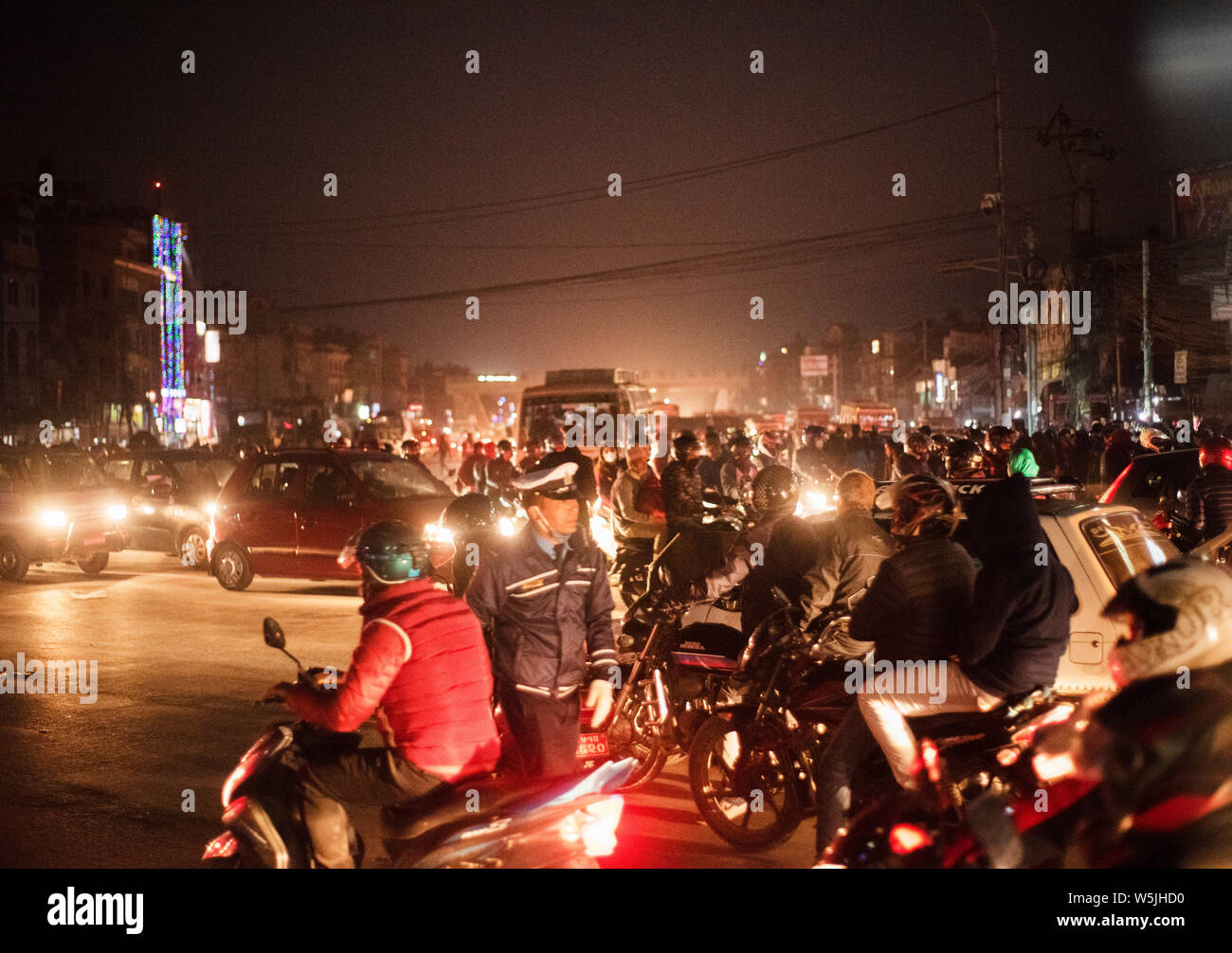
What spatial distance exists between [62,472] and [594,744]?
1512cm

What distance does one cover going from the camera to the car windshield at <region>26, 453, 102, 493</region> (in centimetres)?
1839

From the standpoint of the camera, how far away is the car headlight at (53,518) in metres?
18.1

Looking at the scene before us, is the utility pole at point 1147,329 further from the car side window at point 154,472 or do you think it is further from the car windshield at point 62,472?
the car windshield at point 62,472

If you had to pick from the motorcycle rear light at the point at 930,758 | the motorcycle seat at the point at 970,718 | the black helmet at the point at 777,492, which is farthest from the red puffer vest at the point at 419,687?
the black helmet at the point at 777,492

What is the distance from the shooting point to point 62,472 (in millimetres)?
18844

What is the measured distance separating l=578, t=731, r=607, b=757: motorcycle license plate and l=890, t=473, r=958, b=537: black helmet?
1893 millimetres

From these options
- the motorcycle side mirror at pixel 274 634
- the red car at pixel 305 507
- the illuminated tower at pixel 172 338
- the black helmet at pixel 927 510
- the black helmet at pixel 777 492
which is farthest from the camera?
the illuminated tower at pixel 172 338

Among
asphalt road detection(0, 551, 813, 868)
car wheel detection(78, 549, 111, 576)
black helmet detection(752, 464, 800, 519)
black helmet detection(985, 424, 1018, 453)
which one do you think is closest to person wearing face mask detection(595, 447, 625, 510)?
asphalt road detection(0, 551, 813, 868)

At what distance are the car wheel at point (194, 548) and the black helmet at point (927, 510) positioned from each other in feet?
52.9

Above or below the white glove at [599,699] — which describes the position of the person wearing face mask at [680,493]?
above
